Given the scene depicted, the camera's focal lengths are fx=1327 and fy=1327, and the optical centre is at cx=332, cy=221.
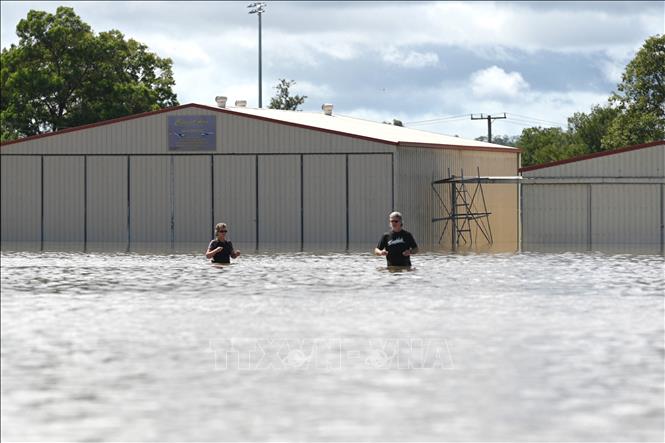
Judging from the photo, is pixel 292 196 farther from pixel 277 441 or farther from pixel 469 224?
pixel 277 441

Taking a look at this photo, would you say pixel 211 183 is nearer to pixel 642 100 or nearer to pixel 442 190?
pixel 442 190

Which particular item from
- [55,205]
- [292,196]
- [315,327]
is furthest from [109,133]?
[315,327]

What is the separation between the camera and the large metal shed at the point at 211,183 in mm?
45688

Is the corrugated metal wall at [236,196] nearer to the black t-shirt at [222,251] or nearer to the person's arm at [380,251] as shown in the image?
the black t-shirt at [222,251]

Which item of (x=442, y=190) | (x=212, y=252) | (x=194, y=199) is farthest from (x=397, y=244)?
(x=442, y=190)

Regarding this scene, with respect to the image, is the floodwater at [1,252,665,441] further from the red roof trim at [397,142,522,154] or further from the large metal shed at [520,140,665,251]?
the large metal shed at [520,140,665,251]

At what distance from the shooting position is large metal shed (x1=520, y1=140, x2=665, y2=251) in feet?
153

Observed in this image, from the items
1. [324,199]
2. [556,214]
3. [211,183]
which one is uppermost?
[211,183]

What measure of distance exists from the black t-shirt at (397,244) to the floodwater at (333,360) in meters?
0.69

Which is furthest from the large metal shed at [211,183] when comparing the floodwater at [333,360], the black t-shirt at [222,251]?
the floodwater at [333,360]

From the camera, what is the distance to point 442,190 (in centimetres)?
4944

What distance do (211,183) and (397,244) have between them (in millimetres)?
23537

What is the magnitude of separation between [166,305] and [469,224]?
105 ft

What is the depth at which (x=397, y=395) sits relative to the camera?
33.3ft
